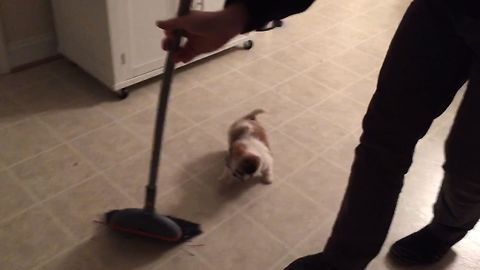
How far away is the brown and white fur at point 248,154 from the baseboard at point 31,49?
956mm

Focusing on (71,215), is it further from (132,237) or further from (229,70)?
(229,70)

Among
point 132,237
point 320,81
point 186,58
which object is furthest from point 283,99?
point 186,58

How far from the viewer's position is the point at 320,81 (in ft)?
6.70

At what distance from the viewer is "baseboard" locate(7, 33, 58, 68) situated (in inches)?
76.1

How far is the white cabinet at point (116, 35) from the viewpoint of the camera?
1.68 metres

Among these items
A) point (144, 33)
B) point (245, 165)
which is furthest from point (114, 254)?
point (144, 33)

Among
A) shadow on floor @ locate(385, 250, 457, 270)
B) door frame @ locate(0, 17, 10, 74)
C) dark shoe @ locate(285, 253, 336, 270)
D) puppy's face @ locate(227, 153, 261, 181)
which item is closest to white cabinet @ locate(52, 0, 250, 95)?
door frame @ locate(0, 17, 10, 74)

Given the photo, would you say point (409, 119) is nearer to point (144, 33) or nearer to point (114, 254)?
point (114, 254)

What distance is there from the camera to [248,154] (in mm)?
1402

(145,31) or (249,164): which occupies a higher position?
(145,31)

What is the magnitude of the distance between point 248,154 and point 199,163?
0.23 m

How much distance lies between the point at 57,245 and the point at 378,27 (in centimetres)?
193

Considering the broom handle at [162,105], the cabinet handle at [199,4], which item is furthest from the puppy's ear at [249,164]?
the cabinet handle at [199,4]

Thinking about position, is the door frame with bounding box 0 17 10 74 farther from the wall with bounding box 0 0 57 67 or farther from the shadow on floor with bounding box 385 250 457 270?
the shadow on floor with bounding box 385 250 457 270
